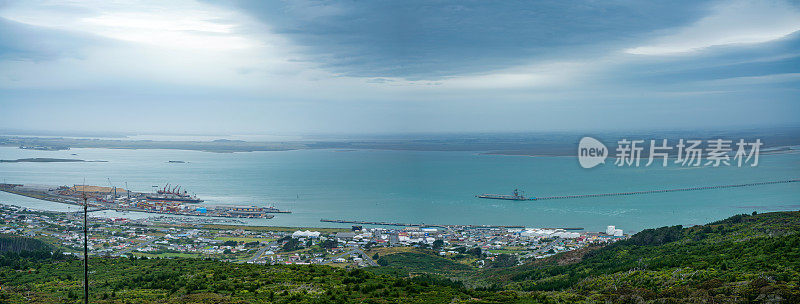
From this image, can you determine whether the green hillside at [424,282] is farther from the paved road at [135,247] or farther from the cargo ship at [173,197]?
the cargo ship at [173,197]

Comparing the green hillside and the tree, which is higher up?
the green hillside

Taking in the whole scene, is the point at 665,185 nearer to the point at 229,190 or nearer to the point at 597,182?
the point at 597,182

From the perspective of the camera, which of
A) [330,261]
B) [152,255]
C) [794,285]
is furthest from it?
[152,255]

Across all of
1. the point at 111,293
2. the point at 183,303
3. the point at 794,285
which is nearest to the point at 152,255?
the point at 111,293

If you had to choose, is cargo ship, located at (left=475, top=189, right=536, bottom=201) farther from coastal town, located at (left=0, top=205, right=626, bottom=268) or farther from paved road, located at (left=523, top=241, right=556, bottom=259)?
paved road, located at (left=523, top=241, right=556, bottom=259)

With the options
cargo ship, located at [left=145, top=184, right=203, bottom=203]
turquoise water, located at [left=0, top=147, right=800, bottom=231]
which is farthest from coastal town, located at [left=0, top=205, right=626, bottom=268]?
cargo ship, located at [left=145, top=184, right=203, bottom=203]
